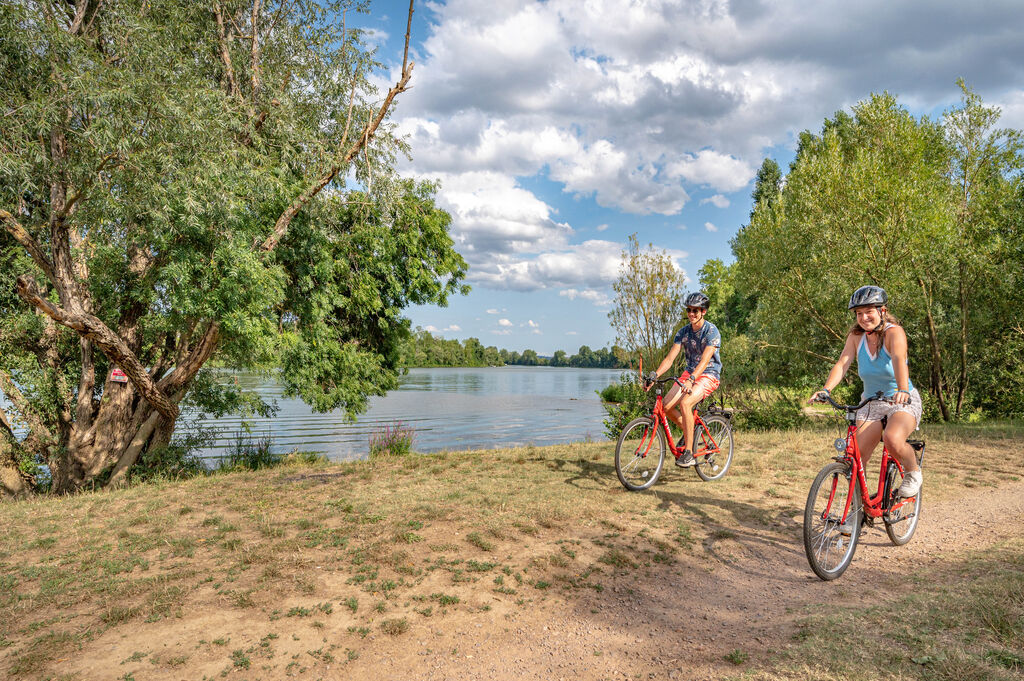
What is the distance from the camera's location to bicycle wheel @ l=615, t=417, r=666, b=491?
7215mm

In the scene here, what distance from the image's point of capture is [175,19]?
442 inches

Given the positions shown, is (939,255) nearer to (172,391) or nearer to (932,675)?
(932,675)

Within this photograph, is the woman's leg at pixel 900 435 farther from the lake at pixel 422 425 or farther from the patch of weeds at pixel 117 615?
the lake at pixel 422 425

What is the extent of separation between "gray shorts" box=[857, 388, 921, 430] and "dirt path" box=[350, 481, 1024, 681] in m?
1.32

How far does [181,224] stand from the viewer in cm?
978

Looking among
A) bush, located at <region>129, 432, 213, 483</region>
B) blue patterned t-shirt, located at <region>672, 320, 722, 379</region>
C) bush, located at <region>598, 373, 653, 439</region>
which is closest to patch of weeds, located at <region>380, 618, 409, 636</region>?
blue patterned t-shirt, located at <region>672, 320, 722, 379</region>

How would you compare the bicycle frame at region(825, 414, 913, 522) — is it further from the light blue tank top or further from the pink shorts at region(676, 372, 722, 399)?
the pink shorts at region(676, 372, 722, 399)

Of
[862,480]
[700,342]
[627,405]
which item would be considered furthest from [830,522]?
[627,405]

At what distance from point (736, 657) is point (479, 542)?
270 cm

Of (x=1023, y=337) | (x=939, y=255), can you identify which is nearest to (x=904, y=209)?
(x=939, y=255)

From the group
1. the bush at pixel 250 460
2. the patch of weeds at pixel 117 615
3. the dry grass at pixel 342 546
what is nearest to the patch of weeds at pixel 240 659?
the dry grass at pixel 342 546

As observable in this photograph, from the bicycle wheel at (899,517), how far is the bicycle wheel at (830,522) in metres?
0.54

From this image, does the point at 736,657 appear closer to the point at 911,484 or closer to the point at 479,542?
the point at 479,542

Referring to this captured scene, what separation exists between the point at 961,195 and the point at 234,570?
1917cm
